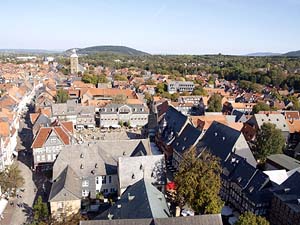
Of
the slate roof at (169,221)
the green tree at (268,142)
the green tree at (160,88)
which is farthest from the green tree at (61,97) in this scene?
the slate roof at (169,221)

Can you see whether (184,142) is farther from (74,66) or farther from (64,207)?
(74,66)

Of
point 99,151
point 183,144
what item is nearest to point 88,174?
point 99,151

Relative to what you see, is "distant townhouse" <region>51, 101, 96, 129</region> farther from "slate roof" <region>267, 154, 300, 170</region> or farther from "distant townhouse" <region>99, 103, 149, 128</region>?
"slate roof" <region>267, 154, 300, 170</region>

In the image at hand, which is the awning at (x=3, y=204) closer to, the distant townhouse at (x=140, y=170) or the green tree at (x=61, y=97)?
the distant townhouse at (x=140, y=170)

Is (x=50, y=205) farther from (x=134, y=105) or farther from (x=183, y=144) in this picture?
(x=134, y=105)

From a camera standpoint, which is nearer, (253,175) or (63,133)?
(253,175)

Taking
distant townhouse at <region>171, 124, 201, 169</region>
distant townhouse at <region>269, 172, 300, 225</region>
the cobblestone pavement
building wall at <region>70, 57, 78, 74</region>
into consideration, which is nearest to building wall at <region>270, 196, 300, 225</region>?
distant townhouse at <region>269, 172, 300, 225</region>
